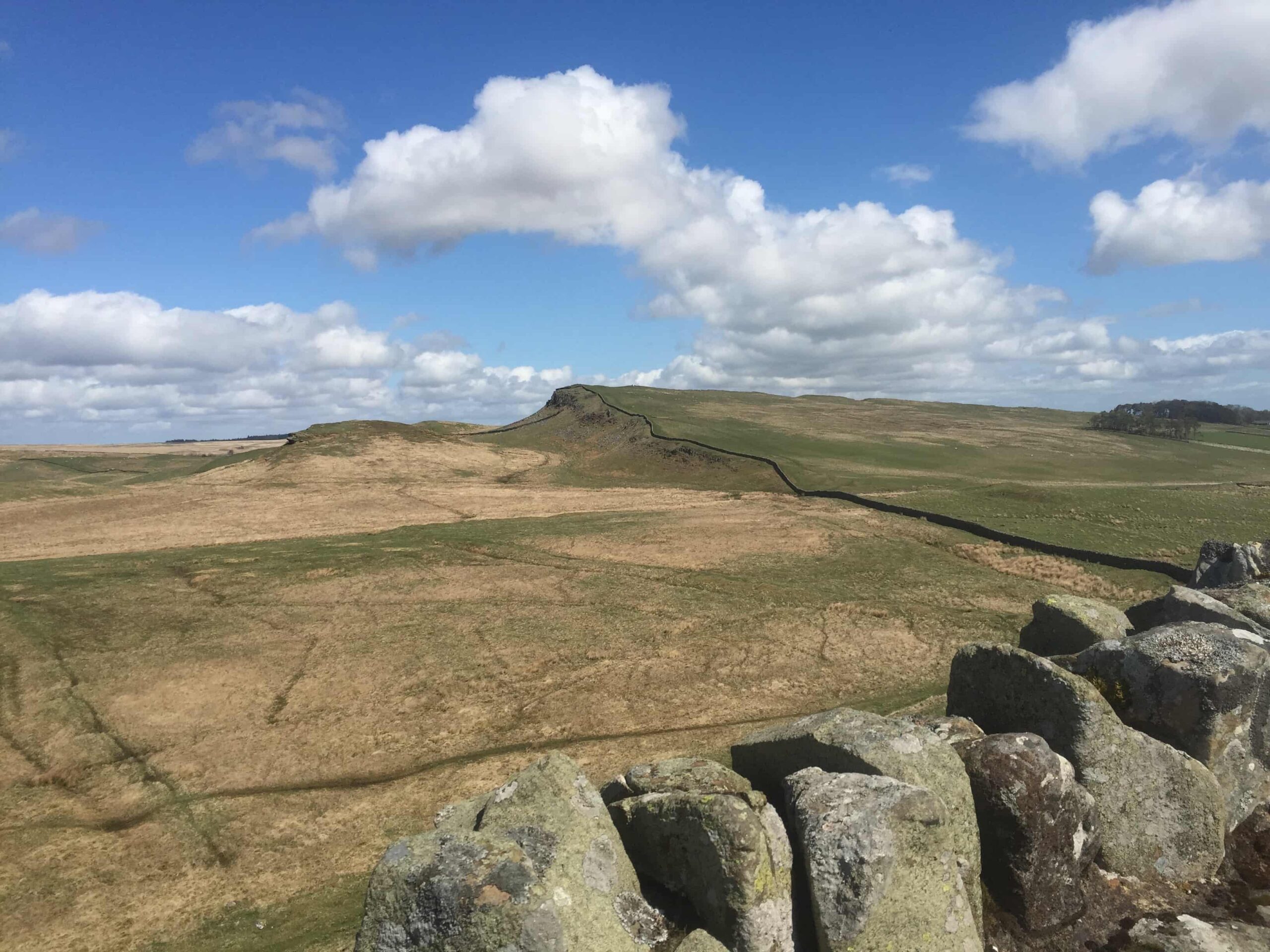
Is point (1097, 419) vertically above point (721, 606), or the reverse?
point (1097, 419)

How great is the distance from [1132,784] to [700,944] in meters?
7.40

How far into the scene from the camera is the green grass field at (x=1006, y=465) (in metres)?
44.9

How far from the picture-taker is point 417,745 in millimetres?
20359

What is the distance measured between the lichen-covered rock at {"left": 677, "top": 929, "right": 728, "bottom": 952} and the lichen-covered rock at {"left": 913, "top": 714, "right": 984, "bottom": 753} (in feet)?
14.5

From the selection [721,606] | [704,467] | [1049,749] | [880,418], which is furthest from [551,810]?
[880,418]

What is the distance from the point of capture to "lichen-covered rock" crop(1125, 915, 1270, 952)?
30.5ft

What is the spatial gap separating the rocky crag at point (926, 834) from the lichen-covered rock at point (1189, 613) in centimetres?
338

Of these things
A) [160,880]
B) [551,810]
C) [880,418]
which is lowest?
[160,880]

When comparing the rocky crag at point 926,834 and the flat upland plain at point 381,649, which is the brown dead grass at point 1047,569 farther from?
the rocky crag at point 926,834

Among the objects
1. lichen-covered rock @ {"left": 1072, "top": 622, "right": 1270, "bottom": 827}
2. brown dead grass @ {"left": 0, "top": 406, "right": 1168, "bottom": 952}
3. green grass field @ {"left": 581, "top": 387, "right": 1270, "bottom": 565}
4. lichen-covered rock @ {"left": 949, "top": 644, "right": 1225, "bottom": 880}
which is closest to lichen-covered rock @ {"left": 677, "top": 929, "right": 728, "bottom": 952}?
lichen-covered rock @ {"left": 949, "top": 644, "right": 1225, "bottom": 880}

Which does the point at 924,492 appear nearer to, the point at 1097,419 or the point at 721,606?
the point at 721,606

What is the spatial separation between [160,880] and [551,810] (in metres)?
11.2

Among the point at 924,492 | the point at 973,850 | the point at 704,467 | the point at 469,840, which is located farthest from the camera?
the point at 704,467

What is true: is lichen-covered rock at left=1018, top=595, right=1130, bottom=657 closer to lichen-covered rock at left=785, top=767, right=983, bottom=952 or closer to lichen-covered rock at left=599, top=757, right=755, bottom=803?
lichen-covered rock at left=785, top=767, right=983, bottom=952
